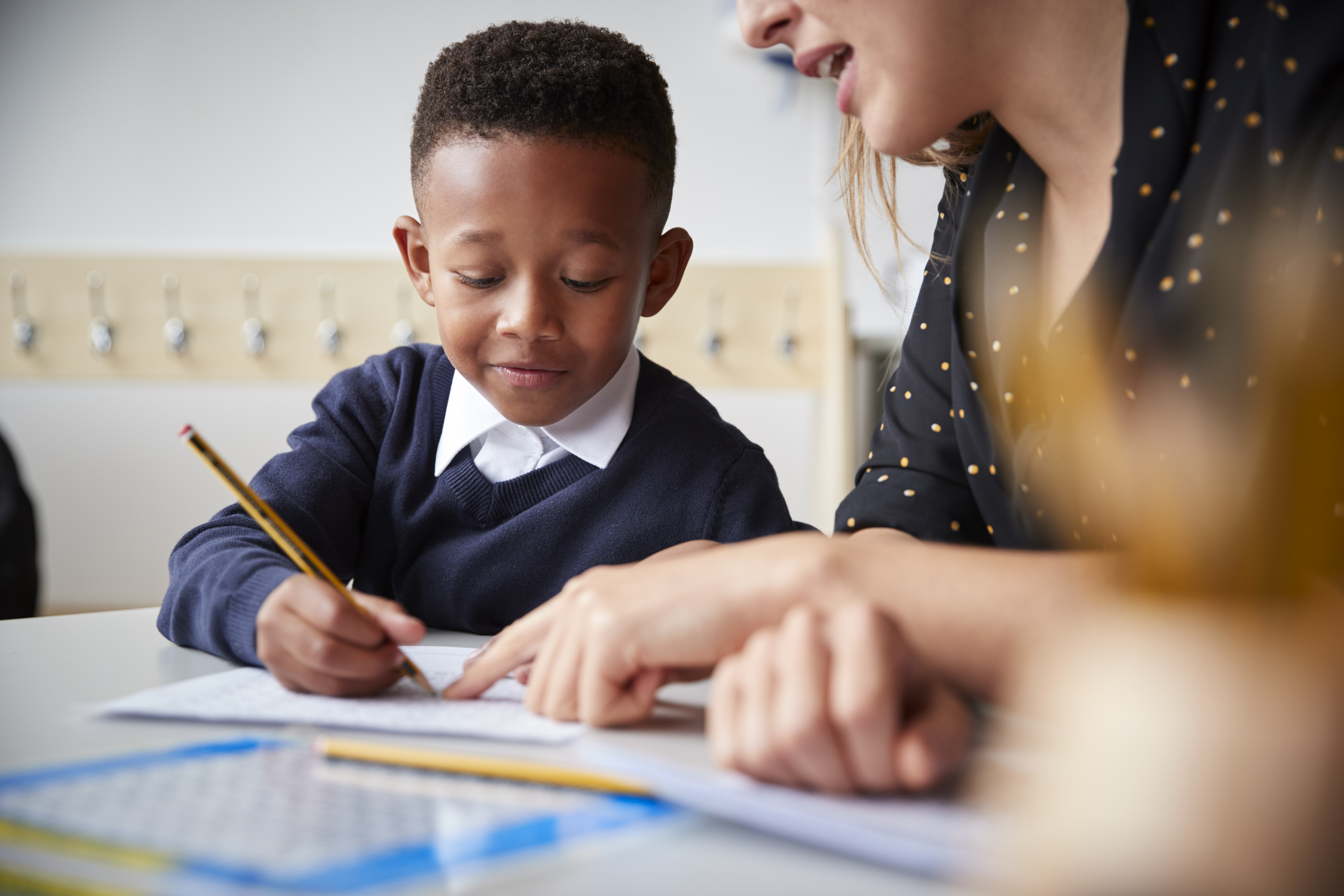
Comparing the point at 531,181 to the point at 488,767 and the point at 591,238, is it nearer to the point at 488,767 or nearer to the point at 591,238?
the point at 591,238

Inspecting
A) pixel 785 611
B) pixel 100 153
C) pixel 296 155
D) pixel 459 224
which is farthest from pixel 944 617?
pixel 100 153

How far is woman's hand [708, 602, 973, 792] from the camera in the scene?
0.98ft

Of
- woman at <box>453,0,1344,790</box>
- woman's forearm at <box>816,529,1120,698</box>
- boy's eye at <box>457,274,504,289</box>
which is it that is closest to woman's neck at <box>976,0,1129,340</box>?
woman at <box>453,0,1344,790</box>

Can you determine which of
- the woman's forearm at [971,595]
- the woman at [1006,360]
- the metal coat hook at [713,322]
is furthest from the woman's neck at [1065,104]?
the metal coat hook at [713,322]

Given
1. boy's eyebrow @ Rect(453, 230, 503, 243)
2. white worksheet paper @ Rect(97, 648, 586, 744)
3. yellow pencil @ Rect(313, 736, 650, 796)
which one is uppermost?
boy's eyebrow @ Rect(453, 230, 503, 243)

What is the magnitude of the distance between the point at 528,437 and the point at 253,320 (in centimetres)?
101

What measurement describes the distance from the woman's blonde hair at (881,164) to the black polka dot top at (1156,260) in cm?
5

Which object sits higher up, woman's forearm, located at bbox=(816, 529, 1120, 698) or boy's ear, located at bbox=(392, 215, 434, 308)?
boy's ear, located at bbox=(392, 215, 434, 308)

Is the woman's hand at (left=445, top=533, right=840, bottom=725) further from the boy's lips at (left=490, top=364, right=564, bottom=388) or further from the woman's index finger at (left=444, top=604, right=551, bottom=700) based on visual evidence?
the boy's lips at (left=490, top=364, right=564, bottom=388)

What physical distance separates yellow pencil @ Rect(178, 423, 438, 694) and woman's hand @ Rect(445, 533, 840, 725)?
81mm

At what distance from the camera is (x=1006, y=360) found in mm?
631

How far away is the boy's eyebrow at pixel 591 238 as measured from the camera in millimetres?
720

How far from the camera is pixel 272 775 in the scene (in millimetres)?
344

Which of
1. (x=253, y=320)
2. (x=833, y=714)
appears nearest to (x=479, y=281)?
(x=833, y=714)
